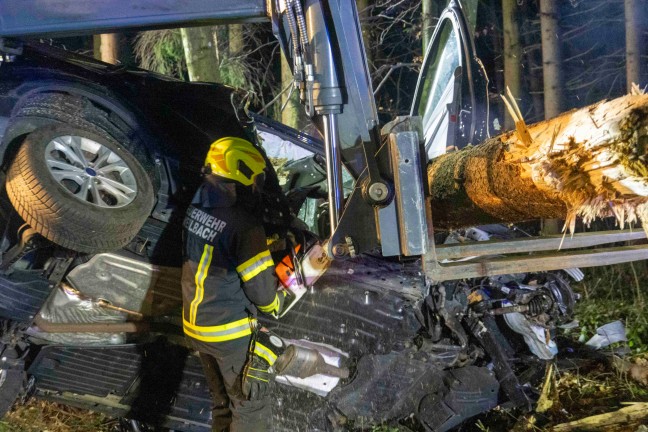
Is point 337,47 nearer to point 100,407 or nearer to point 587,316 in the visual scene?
point 100,407

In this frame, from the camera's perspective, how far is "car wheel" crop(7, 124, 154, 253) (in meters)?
2.85

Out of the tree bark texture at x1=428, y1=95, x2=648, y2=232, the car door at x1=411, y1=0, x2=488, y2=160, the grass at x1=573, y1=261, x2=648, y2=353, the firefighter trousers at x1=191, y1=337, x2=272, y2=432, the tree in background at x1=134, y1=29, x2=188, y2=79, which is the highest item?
the tree in background at x1=134, y1=29, x2=188, y2=79

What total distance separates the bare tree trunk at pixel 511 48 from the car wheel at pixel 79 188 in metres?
8.13

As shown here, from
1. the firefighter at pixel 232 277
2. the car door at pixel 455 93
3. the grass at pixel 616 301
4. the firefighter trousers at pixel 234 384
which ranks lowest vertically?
the grass at pixel 616 301

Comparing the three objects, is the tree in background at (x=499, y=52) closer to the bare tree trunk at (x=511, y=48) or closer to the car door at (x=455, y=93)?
the bare tree trunk at (x=511, y=48)

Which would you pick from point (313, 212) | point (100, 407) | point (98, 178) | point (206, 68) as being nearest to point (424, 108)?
point (313, 212)

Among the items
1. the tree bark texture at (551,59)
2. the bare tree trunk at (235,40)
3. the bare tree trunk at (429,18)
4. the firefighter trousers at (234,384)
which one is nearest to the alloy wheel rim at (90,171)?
the firefighter trousers at (234,384)

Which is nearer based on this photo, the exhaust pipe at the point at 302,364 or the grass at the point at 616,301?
the exhaust pipe at the point at 302,364

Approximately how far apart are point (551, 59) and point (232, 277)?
22.2ft

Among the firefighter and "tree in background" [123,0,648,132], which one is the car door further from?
"tree in background" [123,0,648,132]

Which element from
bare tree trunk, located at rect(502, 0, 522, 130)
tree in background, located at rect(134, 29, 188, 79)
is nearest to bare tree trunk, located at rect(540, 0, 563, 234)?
bare tree trunk, located at rect(502, 0, 522, 130)

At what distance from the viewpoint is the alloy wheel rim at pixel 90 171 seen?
2.94m

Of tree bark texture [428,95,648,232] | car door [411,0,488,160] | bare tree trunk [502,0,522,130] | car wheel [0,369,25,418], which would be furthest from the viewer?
bare tree trunk [502,0,522,130]

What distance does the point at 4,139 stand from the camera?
2.92 meters
